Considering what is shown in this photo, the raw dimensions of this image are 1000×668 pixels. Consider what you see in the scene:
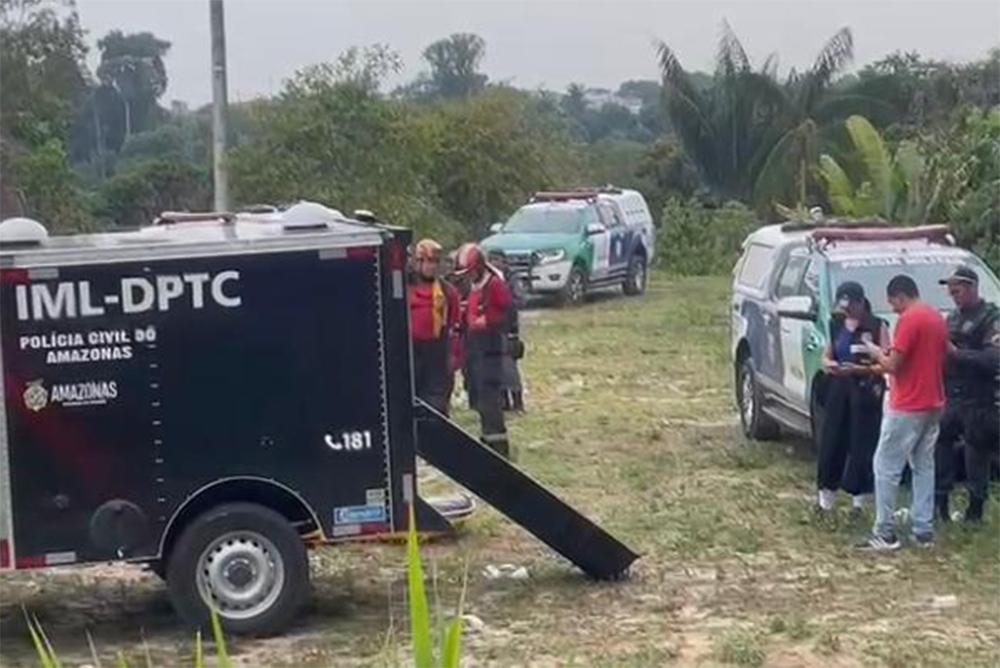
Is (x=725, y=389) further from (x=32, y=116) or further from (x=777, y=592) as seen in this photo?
(x=32, y=116)

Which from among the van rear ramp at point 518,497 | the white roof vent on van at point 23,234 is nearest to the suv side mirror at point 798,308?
the van rear ramp at point 518,497

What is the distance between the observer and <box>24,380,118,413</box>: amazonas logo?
31.0 feet

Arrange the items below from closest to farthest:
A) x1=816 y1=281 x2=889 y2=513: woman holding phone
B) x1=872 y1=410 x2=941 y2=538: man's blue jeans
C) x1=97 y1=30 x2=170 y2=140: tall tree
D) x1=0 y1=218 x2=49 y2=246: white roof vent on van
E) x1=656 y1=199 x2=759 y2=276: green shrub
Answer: x1=0 y1=218 x2=49 y2=246: white roof vent on van → x1=872 y1=410 x2=941 y2=538: man's blue jeans → x1=816 y1=281 x2=889 y2=513: woman holding phone → x1=656 y1=199 x2=759 y2=276: green shrub → x1=97 y1=30 x2=170 y2=140: tall tree

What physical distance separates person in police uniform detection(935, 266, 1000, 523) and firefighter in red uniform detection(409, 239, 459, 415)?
13.3 feet

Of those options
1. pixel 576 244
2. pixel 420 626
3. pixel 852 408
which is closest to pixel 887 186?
pixel 576 244

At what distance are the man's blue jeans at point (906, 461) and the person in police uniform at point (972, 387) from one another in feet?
0.90

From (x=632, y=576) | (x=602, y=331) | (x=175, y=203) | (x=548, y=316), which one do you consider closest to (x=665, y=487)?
(x=632, y=576)

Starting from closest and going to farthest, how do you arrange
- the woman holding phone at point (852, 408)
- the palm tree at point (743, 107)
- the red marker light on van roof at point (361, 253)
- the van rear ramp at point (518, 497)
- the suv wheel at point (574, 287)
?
the red marker light on van roof at point (361, 253), the van rear ramp at point (518, 497), the woman holding phone at point (852, 408), the suv wheel at point (574, 287), the palm tree at point (743, 107)

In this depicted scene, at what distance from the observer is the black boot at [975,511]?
1190 cm

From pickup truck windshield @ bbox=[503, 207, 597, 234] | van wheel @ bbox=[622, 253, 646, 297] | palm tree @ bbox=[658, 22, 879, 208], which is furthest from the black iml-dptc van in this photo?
palm tree @ bbox=[658, 22, 879, 208]

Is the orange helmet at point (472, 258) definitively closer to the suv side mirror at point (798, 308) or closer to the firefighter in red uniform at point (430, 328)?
the firefighter in red uniform at point (430, 328)

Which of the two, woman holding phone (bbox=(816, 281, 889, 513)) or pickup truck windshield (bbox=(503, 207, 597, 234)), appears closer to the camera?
woman holding phone (bbox=(816, 281, 889, 513))

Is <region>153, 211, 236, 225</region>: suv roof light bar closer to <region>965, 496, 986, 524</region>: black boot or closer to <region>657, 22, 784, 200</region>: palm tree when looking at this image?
<region>965, 496, 986, 524</region>: black boot

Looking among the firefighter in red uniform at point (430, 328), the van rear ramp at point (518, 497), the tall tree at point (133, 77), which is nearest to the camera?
the van rear ramp at point (518, 497)
